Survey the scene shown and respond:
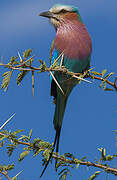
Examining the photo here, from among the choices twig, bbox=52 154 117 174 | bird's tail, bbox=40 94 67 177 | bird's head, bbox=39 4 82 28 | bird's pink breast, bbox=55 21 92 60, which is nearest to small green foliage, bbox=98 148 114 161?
twig, bbox=52 154 117 174

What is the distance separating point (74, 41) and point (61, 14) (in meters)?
0.70

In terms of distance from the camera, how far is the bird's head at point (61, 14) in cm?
439

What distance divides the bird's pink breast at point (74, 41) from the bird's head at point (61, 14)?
178 millimetres

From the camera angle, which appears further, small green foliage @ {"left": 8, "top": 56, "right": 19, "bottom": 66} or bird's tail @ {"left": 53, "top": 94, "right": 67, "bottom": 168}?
bird's tail @ {"left": 53, "top": 94, "right": 67, "bottom": 168}

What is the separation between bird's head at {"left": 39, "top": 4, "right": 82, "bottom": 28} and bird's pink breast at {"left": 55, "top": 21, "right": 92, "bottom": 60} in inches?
7.0

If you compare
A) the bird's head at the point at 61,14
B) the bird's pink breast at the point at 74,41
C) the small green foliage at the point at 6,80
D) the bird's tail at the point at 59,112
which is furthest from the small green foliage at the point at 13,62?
the bird's head at the point at 61,14

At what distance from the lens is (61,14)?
4.45 meters

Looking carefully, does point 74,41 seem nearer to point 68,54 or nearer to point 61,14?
point 68,54

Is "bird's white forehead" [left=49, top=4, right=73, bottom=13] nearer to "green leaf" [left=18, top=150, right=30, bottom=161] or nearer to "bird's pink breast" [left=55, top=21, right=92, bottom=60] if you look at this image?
"bird's pink breast" [left=55, top=21, right=92, bottom=60]

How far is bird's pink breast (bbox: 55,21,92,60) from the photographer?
392cm

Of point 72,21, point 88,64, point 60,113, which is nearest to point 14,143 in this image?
point 60,113

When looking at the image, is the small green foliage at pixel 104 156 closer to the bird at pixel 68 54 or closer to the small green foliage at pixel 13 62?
the small green foliage at pixel 13 62

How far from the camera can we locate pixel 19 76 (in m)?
1.80

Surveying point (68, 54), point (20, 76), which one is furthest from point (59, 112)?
point (20, 76)
